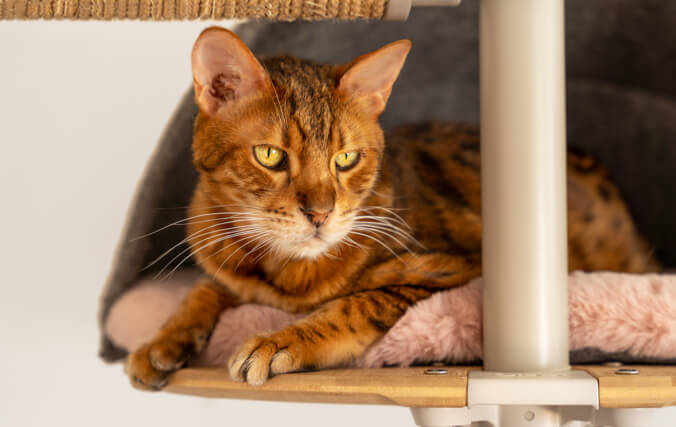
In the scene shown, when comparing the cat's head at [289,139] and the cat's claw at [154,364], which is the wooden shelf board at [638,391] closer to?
the cat's head at [289,139]

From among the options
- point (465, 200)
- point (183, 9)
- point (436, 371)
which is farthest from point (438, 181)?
point (183, 9)

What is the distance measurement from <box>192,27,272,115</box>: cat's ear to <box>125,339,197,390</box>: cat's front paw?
0.32m

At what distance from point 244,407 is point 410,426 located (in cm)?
43

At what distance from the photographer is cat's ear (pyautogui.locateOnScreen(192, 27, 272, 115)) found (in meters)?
0.84

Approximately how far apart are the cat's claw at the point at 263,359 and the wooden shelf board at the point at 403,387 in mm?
11

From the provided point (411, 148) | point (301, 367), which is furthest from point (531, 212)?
point (411, 148)

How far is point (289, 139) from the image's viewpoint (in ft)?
2.86

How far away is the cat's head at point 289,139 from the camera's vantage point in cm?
85

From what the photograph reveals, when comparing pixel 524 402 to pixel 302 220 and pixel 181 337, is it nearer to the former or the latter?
pixel 302 220

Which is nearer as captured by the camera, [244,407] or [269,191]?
[269,191]

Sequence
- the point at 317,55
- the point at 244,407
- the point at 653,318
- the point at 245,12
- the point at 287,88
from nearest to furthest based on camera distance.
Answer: the point at 245,12 < the point at 653,318 < the point at 287,88 < the point at 317,55 < the point at 244,407

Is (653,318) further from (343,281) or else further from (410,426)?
(410,426)

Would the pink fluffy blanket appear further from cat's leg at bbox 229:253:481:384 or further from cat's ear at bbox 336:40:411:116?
cat's ear at bbox 336:40:411:116

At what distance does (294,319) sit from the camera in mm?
938
